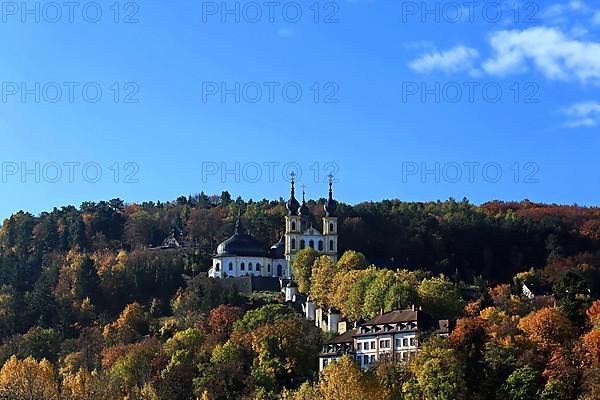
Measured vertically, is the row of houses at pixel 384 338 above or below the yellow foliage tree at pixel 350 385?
above

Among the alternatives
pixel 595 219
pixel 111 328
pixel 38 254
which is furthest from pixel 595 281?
pixel 38 254

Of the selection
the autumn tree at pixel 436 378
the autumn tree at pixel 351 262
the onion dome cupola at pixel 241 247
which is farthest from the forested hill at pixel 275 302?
the onion dome cupola at pixel 241 247

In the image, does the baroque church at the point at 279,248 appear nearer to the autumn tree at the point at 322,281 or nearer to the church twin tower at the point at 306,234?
the church twin tower at the point at 306,234

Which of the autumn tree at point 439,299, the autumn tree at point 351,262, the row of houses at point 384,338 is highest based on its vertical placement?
the autumn tree at point 351,262

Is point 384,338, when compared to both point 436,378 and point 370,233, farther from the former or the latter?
point 370,233

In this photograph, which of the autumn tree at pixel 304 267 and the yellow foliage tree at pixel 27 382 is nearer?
the yellow foliage tree at pixel 27 382

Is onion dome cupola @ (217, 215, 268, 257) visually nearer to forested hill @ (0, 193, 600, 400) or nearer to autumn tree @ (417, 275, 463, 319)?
forested hill @ (0, 193, 600, 400)

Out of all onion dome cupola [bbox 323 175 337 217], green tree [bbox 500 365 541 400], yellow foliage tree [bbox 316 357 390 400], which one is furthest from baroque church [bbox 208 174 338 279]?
green tree [bbox 500 365 541 400]
